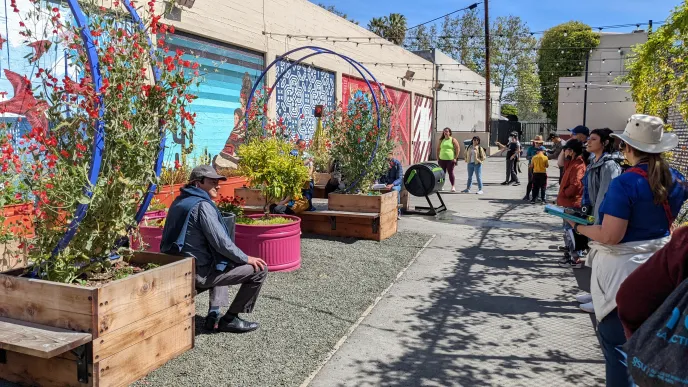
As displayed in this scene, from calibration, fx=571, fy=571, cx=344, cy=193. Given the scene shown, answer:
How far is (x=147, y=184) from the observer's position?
13.0ft

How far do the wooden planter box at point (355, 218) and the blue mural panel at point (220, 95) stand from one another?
2.89 m

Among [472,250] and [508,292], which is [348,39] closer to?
[472,250]

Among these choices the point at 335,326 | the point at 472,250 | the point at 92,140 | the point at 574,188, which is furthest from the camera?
the point at 472,250

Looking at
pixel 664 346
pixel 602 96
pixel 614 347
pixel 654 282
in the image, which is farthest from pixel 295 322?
pixel 602 96

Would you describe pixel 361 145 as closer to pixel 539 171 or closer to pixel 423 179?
pixel 423 179

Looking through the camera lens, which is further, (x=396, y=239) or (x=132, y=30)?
(x=396, y=239)

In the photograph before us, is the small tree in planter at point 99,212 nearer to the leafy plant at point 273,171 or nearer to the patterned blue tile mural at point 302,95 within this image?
the leafy plant at point 273,171

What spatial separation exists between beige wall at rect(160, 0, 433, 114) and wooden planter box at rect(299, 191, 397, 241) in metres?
4.37

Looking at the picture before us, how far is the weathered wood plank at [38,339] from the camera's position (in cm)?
313

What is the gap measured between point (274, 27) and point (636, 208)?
12030 mm

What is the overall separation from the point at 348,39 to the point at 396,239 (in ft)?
31.7

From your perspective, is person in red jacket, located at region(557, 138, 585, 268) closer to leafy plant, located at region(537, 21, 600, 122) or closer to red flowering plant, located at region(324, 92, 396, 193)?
red flowering plant, located at region(324, 92, 396, 193)

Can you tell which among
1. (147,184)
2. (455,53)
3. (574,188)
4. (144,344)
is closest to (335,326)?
(144,344)

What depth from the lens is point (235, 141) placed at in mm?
12328
